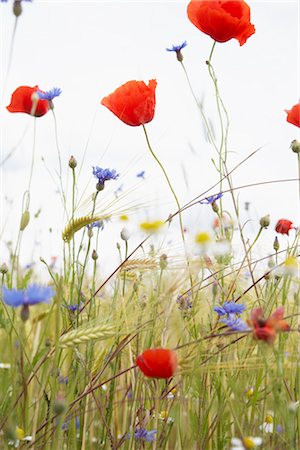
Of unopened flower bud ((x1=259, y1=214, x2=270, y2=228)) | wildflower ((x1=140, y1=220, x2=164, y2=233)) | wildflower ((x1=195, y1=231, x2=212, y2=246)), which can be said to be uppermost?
unopened flower bud ((x1=259, y1=214, x2=270, y2=228))

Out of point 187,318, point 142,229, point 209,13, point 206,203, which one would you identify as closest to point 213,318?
point 187,318

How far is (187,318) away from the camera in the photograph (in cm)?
138

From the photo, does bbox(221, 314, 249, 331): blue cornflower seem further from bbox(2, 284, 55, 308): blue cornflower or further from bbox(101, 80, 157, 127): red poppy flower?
bbox(101, 80, 157, 127): red poppy flower

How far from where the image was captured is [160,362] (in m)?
0.90

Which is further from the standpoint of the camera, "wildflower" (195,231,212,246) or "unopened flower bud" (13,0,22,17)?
"unopened flower bud" (13,0,22,17)

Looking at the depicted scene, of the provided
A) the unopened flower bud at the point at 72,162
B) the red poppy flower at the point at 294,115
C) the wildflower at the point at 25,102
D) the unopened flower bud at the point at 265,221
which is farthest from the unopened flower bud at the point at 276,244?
the wildflower at the point at 25,102

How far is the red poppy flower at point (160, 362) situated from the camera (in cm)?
90

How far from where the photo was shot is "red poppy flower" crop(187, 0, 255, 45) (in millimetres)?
1500

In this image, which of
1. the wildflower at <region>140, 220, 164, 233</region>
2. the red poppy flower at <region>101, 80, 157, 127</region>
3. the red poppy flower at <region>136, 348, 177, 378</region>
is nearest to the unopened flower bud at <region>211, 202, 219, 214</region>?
the red poppy flower at <region>101, 80, 157, 127</region>

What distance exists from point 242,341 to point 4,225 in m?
0.50

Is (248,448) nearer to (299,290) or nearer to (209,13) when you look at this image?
(299,290)

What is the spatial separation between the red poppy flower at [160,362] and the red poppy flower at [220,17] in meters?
0.85

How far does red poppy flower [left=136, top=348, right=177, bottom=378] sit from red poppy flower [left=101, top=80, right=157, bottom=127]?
63cm

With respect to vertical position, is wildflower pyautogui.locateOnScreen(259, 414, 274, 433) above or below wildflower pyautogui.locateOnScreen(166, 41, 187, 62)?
below
